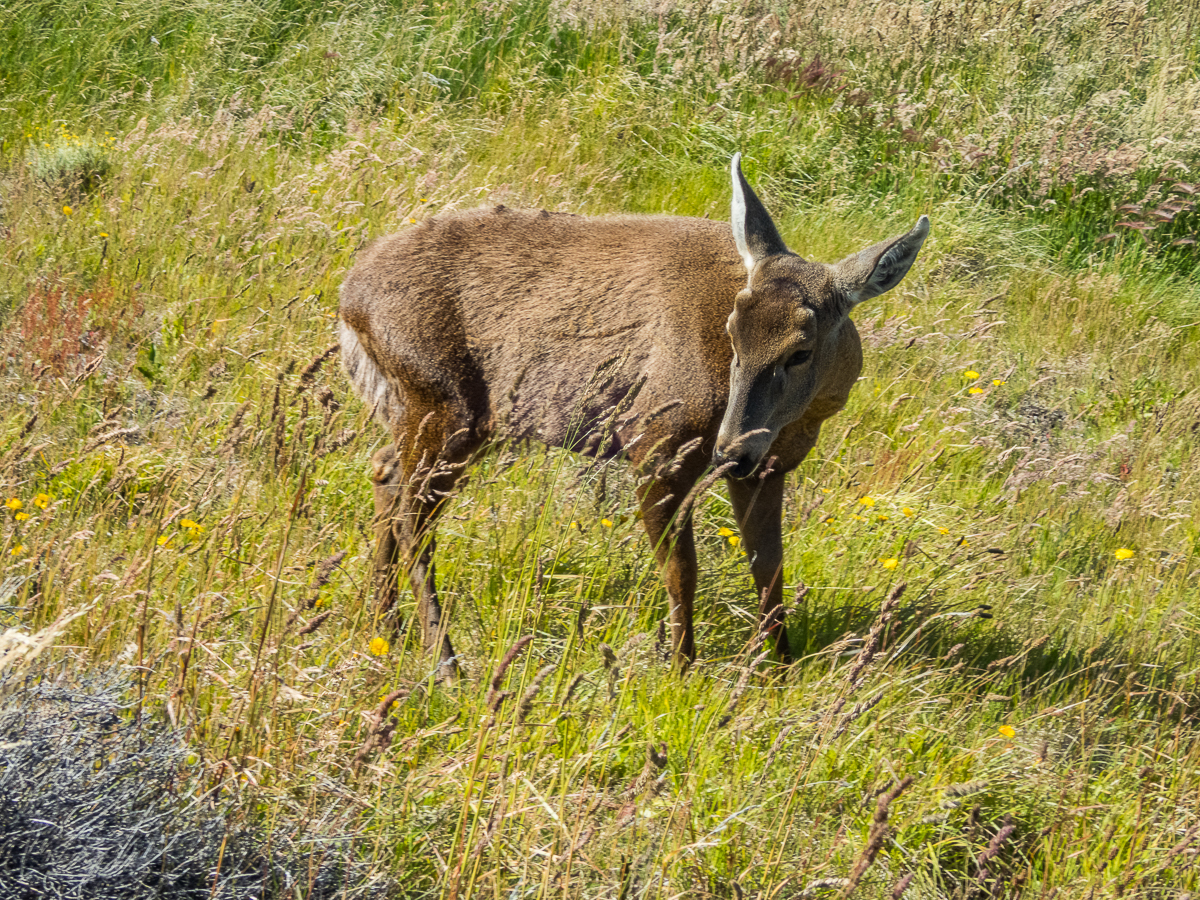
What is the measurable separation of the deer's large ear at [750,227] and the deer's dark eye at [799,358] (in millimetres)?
446

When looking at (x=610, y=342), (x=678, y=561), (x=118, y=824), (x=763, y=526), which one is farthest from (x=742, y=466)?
(x=118, y=824)

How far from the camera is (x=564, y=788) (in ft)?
8.09

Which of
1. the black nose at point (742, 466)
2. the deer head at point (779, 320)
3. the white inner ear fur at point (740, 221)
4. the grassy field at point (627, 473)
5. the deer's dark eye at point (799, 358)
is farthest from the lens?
the white inner ear fur at point (740, 221)

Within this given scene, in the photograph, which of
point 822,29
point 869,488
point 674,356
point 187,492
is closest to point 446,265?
point 674,356

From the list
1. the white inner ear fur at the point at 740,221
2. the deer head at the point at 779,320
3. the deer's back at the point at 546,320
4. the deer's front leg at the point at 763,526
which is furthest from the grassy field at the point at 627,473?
the white inner ear fur at the point at 740,221

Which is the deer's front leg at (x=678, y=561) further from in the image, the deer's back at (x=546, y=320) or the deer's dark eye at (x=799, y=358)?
the deer's dark eye at (x=799, y=358)

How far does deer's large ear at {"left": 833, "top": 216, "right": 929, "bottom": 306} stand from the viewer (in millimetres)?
4215

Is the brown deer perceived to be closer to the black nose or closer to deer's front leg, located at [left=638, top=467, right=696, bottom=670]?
deer's front leg, located at [left=638, top=467, right=696, bottom=670]

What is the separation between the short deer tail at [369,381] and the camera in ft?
15.6

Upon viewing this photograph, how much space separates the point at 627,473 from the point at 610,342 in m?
0.83

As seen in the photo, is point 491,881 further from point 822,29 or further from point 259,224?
point 822,29

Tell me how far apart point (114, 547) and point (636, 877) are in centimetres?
214

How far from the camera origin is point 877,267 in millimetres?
4258

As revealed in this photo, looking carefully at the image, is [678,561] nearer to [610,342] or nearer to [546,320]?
[610,342]
